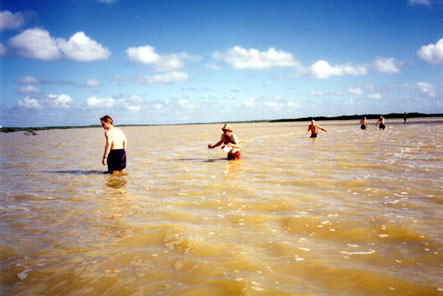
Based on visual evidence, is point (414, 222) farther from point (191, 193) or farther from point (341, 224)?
point (191, 193)

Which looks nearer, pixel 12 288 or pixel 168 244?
pixel 12 288

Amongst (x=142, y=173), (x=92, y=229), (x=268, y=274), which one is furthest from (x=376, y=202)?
(x=142, y=173)

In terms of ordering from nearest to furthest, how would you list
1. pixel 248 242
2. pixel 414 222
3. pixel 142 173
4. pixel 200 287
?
pixel 200 287, pixel 248 242, pixel 414 222, pixel 142 173

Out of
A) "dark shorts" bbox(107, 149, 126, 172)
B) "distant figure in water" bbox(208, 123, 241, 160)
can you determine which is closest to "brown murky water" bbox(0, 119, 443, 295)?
"dark shorts" bbox(107, 149, 126, 172)

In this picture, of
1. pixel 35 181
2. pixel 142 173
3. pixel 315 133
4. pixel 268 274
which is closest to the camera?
pixel 268 274

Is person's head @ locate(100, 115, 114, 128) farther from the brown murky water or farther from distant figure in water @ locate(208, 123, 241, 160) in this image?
distant figure in water @ locate(208, 123, 241, 160)

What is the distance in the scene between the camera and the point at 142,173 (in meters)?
9.80

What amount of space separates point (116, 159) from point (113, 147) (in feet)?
1.39

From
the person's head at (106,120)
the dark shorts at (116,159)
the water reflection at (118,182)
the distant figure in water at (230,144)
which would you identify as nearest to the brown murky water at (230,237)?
the water reflection at (118,182)

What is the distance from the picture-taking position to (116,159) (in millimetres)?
9719

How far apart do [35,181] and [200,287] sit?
27.3 feet

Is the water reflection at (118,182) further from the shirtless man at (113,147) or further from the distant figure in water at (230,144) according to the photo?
the distant figure in water at (230,144)

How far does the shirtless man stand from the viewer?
9.60 meters

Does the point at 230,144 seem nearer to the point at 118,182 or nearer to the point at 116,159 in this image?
the point at 116,159
